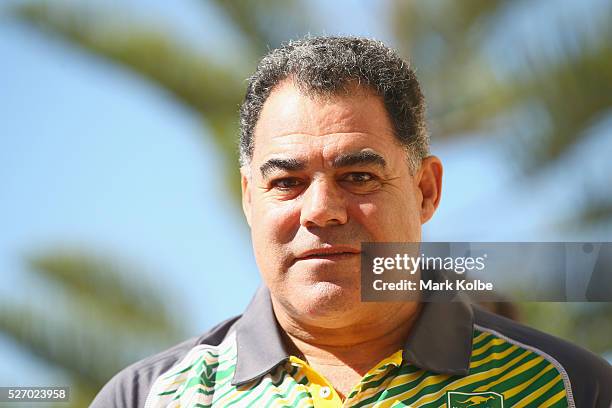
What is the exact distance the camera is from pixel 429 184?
1530 mm

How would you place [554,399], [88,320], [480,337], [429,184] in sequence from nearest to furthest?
1. [554,399]
2. [480,337]
3. [429,184]
4. [88,320]

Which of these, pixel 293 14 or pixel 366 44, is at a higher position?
pixel 293 14

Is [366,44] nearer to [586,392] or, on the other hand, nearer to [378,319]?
[378,319]

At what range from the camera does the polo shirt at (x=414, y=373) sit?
1.31m

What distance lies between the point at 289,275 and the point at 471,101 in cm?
325

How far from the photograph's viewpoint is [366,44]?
4.89 ft

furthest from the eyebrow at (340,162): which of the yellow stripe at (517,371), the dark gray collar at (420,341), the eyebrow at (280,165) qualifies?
the yellow stripe at (517,371)

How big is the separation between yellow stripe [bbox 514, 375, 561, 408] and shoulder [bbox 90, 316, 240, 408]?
1.58 feet

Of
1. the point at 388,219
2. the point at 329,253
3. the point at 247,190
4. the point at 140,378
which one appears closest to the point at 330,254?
the point at 329,253

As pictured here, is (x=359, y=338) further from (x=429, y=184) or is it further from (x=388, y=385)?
(x=429, y=184)

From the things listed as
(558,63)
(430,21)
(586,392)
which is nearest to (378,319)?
(586,392)

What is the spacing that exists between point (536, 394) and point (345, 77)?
0.54 meters

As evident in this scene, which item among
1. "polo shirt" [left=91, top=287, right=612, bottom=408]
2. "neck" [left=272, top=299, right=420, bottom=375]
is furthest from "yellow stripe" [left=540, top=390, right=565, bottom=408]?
"neck" [left=272, top=299, right=420, bottom=375]

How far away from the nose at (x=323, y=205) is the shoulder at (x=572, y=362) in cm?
29
